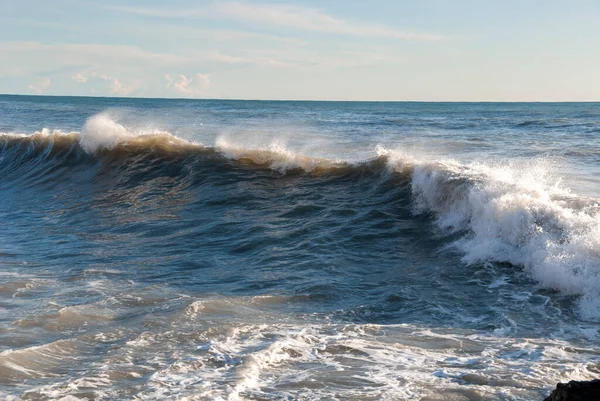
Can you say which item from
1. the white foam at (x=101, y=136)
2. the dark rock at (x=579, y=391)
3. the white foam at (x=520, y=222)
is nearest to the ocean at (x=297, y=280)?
the white foam at (x=520, y=222)

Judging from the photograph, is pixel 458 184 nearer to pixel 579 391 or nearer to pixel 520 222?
pixel 520 222

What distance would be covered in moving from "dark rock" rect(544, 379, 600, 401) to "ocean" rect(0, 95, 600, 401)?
4.43ft

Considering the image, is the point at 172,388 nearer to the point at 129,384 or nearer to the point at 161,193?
the point at 129,384

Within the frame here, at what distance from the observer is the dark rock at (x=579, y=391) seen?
341 cm

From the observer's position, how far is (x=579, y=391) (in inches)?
135

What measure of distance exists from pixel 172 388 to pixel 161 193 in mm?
9591

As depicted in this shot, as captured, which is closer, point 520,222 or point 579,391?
point 579,391

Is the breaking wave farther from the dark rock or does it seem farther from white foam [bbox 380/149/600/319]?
the dark rock

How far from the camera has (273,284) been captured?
316 inches

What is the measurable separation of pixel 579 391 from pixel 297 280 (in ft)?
16.2

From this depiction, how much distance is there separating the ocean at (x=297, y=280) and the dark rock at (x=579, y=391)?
1.35 m

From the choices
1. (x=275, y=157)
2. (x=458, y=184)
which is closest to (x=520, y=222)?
(x=458, y=184)

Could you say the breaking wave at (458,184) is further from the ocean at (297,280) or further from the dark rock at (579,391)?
the dark rock at (579,391)

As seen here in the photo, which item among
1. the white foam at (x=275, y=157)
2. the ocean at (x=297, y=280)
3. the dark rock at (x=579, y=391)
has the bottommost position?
the ocean at (x=297, y=280)
